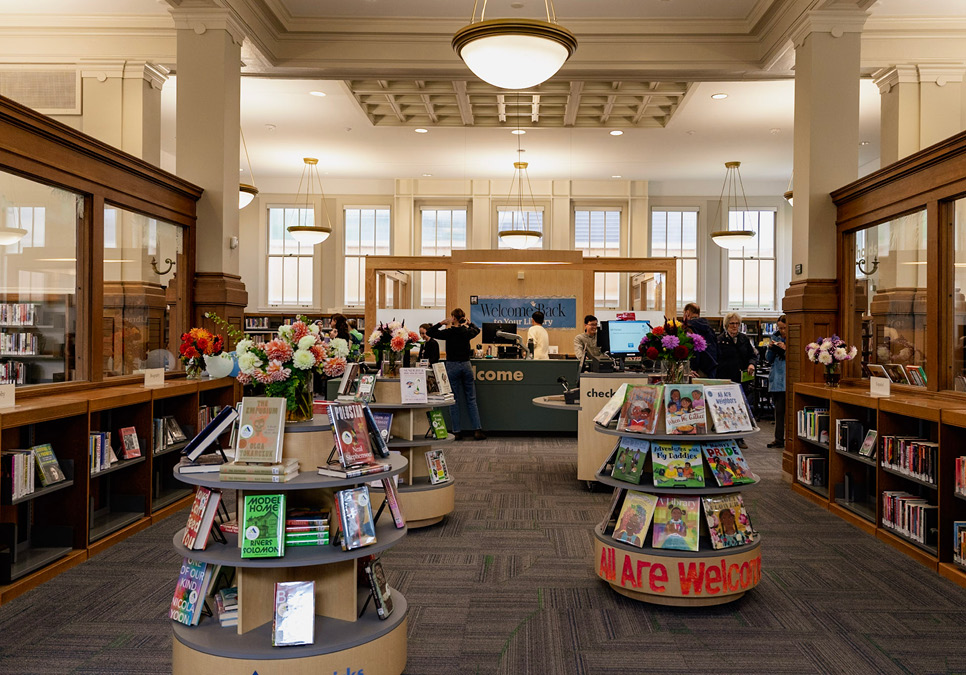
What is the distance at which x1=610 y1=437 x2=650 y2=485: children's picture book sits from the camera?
12.5 feet

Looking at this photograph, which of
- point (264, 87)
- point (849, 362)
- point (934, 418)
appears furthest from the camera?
point (264, 87)

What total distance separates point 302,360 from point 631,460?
6.05 ft

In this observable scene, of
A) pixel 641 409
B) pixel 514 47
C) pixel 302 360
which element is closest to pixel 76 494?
pixel 302 360

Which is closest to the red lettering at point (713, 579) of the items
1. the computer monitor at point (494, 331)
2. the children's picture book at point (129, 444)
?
the children's picture book at point (129, 444)

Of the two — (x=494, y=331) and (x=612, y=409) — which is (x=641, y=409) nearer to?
(x=612, y=409)

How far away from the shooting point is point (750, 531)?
3818 millimetres

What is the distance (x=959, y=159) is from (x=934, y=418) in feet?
5.72

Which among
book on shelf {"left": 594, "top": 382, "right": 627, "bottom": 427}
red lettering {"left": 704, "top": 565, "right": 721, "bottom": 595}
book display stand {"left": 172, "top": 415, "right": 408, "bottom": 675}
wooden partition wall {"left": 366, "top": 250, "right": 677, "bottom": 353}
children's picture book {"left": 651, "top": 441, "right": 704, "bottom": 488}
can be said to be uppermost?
wooden partition wall {"left": 366, "top": 250, "right": 677, "bottom": 353}

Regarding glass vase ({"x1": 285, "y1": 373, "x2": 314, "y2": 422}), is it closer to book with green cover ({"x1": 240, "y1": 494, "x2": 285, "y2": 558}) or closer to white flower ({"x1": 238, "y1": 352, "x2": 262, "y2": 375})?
white flower ({"x1": 238, "y1": 352, "x2": 262, "y2": 375})

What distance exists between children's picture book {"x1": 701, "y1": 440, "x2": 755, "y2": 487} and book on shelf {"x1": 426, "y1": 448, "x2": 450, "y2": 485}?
2.10 metres

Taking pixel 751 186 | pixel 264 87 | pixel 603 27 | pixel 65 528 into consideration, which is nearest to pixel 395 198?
pixel 264 87

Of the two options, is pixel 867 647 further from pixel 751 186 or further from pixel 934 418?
pixel 751 186

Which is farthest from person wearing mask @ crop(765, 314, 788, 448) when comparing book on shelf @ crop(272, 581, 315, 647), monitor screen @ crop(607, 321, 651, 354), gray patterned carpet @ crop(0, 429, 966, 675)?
book on shelf @ crop(272, 581, 315, 647)

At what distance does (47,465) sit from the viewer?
165 inches
